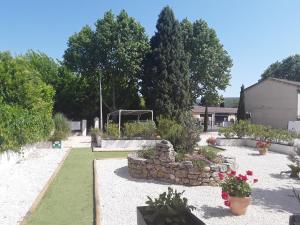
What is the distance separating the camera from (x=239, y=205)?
736cm

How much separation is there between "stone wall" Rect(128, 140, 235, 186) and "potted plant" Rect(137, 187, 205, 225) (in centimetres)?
495

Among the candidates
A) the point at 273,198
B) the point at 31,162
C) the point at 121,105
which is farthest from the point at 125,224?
the point at 121,105

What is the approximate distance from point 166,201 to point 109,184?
5186 millimetres

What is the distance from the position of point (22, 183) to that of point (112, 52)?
80.0ft

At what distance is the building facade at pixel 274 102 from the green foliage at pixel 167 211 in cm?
3206

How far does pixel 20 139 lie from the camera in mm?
14609

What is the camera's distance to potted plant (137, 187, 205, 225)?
198 inches

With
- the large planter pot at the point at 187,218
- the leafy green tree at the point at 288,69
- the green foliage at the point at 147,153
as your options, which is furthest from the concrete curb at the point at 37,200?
the leafy green tree at the point at 288,69

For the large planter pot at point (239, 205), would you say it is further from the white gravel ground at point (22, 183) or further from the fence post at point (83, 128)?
the fence post at point (83, 128)

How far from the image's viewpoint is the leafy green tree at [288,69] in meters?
62.1

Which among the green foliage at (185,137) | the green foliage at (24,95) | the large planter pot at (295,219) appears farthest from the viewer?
the green foliage at (24,95)

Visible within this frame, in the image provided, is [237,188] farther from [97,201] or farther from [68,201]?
[68,201]

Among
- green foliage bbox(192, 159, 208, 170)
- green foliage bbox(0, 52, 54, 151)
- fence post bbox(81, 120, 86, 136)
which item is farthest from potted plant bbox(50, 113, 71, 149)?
green foliage bbox(192, 159, 208, 170)

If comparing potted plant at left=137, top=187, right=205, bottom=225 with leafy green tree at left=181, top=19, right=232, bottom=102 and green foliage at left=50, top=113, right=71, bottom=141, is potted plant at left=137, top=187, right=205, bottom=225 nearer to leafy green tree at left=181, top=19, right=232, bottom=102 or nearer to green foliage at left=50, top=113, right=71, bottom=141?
green foliage at left=50, top=113, right=71, bottom=141
